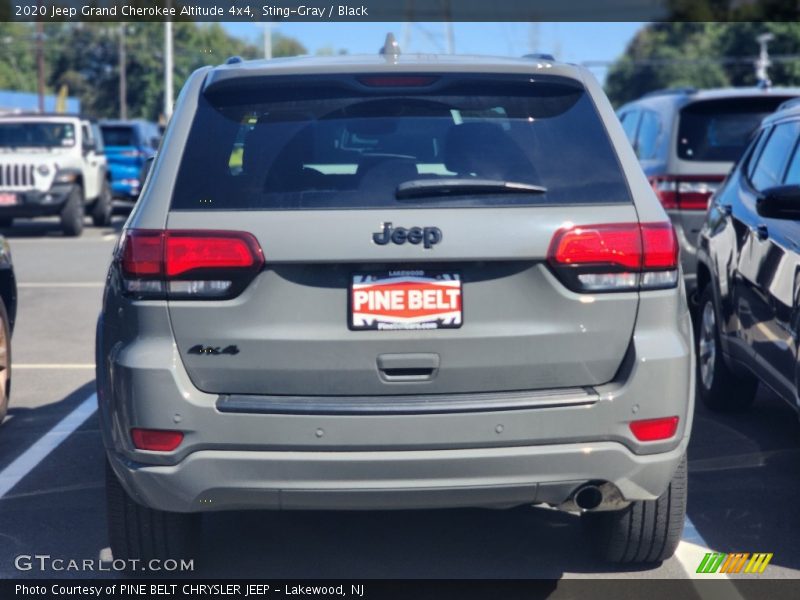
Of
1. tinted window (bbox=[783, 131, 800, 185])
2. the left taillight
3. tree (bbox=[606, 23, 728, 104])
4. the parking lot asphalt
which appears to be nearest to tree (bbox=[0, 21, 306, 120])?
tree (bbox=[606, 23, 728, 104])

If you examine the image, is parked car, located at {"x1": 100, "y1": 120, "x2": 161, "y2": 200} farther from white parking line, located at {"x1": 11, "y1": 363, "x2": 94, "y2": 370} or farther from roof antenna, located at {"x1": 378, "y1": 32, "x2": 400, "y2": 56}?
roof antenna, located at {"x1": 378, "y1": 32, "x2": 400, "y2": 56}

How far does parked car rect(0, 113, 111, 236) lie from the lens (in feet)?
67.8

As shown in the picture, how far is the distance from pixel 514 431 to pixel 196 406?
942mm

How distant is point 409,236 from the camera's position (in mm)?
3984

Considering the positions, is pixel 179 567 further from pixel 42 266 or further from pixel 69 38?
pixel 69 38

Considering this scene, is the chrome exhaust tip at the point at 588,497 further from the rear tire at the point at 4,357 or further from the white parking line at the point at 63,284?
the white parking line at the point at 63,284

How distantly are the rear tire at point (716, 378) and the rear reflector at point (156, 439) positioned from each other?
405 cm

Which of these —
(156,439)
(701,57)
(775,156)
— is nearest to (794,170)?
(775,156)

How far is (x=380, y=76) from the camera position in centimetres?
434

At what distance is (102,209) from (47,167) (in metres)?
2.81

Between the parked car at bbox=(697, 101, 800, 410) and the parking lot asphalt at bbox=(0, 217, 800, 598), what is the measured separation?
353 mm

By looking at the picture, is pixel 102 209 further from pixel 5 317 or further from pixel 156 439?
pixel 156 439

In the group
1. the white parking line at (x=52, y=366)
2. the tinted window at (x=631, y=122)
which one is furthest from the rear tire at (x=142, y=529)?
the tinted window at (x=631, y=122)

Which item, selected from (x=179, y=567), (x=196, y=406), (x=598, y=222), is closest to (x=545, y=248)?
(x=598, y=222)
